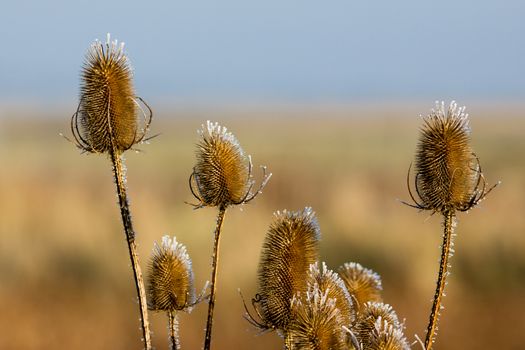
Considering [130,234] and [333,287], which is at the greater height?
[130,234]

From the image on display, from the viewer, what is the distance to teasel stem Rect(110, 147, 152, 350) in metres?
3.67

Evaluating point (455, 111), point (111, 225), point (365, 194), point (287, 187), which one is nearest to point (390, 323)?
point (455, 111)

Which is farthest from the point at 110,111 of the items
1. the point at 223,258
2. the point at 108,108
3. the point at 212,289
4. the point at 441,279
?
the point at 223,258

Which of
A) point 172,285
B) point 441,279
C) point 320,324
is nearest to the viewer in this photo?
point 320,324

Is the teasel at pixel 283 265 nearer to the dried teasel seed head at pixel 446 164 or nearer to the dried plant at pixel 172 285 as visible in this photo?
the dried plant at pixel 172 285

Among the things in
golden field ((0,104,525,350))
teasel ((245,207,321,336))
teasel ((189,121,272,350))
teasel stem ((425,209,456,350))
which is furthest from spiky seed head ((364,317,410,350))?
golden field ((0,104,525,350))

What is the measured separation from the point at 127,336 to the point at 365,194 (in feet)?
27.0

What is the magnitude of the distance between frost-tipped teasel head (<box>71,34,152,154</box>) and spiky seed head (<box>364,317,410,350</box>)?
1383 millimetres

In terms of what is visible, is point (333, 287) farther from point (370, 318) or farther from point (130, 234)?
point (130, 234)

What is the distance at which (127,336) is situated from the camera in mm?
12570

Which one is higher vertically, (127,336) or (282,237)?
(282,237)

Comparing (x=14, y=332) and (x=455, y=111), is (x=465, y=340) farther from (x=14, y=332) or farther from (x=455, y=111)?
(x=455, y=111)

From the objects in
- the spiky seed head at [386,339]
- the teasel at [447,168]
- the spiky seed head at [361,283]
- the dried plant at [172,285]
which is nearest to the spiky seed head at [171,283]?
the dried plant at [172,285]

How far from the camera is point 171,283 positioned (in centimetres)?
404
